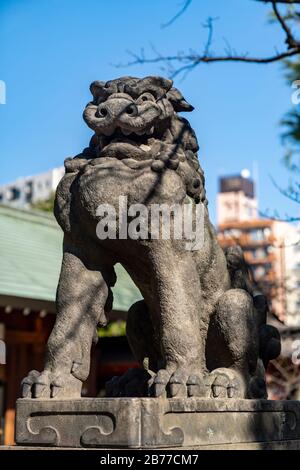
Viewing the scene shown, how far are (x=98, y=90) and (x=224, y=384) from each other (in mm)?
1792

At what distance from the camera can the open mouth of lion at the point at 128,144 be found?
150 inches

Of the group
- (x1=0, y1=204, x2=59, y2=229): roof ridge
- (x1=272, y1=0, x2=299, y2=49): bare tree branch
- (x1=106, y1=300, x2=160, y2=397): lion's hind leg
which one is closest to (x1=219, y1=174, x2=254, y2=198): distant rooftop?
(x1=0, y1=204, x2=59, y2=229): roof ridge

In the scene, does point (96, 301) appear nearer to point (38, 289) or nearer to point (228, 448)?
point (228, 448)

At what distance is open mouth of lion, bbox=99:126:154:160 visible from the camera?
3.80 metres

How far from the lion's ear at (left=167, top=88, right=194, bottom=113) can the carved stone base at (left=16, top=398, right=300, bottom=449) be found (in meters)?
1.73

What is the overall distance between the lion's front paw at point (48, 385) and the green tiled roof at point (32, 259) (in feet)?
15.6

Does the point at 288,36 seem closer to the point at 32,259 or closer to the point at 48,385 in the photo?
the point at 48,385

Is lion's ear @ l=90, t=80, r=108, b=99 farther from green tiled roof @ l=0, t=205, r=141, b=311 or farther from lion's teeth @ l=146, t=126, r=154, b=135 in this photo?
green tiled roof @ l=0, t=205, r=141, b=311

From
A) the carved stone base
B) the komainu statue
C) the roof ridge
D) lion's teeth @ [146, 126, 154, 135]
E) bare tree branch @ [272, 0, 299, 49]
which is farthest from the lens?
the roof ridge

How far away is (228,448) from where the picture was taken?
353 cm

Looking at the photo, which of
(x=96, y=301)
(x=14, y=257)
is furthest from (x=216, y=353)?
(x=14, y=257)

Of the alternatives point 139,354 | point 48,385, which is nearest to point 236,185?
point 139,354

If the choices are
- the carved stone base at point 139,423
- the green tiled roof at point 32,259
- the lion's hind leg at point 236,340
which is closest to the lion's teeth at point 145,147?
the lion's hind leg at point 236,340

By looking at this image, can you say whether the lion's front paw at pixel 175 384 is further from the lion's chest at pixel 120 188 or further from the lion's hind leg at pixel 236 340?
the lion's chest at pixel 120 188
